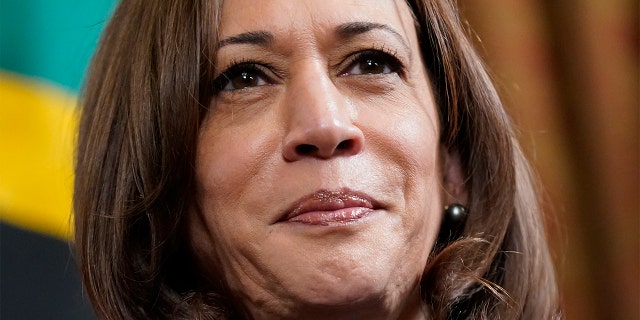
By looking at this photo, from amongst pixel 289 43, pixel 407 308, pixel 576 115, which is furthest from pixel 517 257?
pixel 576 115

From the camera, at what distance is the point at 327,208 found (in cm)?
94

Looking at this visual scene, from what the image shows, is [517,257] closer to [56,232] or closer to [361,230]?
[361,230]

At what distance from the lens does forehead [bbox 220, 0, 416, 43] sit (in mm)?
1022

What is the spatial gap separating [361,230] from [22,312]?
29.3 inches

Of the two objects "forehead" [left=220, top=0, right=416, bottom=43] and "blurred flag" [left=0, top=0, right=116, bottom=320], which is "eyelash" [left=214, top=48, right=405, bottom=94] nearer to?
"forehead" [left=220, top=0, right=416, bottom=43]

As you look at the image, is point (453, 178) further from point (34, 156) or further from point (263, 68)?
point (34, 156)

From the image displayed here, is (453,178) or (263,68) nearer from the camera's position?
(263,68)

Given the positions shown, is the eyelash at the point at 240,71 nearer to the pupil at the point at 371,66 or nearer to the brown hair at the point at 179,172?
the brown hair at the point at 179,172

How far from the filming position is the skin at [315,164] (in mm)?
949

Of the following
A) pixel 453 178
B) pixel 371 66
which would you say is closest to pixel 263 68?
pixel 371 66

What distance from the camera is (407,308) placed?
1082 millimetres

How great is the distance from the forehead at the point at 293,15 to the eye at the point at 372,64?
0.04 metres

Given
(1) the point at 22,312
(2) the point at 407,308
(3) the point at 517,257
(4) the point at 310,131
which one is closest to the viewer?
(4) the point at 310,131

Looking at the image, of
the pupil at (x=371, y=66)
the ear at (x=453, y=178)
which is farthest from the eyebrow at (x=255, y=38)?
the ear at (x=453, y=178)
